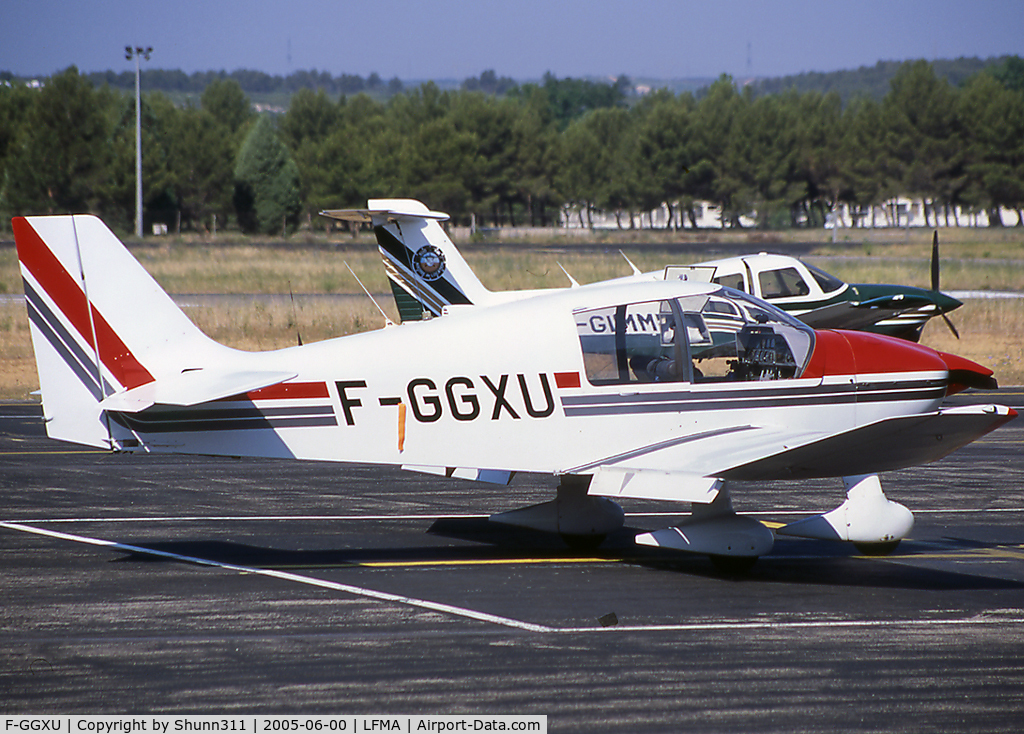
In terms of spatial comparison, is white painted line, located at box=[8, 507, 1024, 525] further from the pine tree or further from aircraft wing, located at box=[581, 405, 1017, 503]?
the pine tree

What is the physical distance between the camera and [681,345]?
859 cm

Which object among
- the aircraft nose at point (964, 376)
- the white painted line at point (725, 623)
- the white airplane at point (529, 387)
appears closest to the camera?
the white painted line at point (725, 623)

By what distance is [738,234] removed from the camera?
92938 millimetres

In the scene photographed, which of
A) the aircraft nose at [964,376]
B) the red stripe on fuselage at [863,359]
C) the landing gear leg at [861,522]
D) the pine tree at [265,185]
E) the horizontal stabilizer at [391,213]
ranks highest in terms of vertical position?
the pine tree at [265,185]

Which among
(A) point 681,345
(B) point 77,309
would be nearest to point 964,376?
(A) point 681,345

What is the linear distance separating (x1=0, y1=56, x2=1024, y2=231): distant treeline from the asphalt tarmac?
6640 centimetres

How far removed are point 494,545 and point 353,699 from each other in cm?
383

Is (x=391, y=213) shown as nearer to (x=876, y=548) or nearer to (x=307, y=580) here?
(x=307, y=580)

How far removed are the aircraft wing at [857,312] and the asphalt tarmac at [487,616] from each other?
7.27 meters

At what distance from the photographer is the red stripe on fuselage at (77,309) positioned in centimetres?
832

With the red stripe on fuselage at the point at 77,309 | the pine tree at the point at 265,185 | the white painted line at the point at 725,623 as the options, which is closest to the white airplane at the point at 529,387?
the red stripe on fuselage at the point at 77,309

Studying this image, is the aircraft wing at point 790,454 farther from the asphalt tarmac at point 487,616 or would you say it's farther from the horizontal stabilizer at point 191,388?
the horizontal stabilizer at point 191,388

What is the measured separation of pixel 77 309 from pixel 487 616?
4.24 meters

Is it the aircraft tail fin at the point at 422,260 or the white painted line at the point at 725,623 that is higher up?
the aircraft tail fin at the point at 422,260
